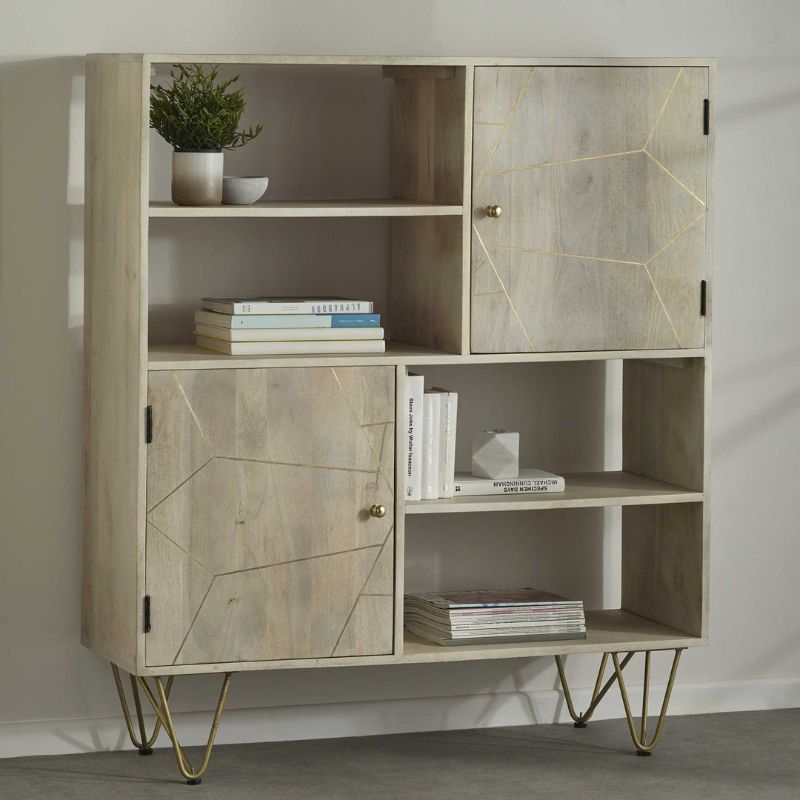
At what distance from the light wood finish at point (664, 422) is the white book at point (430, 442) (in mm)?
595

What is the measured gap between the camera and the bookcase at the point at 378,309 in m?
3.08

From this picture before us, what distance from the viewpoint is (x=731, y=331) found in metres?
3.85

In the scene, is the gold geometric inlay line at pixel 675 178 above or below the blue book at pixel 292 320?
above

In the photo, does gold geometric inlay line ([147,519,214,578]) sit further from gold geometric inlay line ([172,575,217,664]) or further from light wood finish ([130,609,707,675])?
light wood finish ([130,609,707,675])

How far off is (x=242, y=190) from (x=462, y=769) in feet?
4.59

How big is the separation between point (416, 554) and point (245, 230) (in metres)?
0.89

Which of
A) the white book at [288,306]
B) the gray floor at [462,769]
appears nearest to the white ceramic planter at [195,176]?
the white book at [288,306]

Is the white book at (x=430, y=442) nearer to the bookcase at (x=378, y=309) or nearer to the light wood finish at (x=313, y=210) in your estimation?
the bookcase at (x=378, y=309)

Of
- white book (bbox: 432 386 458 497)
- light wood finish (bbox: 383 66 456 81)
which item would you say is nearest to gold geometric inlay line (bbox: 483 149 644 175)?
light wood finish (bbox: 383 66 456 81)

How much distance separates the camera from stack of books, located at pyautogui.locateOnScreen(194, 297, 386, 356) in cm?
312

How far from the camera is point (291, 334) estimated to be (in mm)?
3154

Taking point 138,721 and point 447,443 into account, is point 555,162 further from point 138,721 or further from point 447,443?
point 138,721

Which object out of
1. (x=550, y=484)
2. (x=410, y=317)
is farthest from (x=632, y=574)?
(x=410, y=317)

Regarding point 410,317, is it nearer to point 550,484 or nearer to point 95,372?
point 550,484
